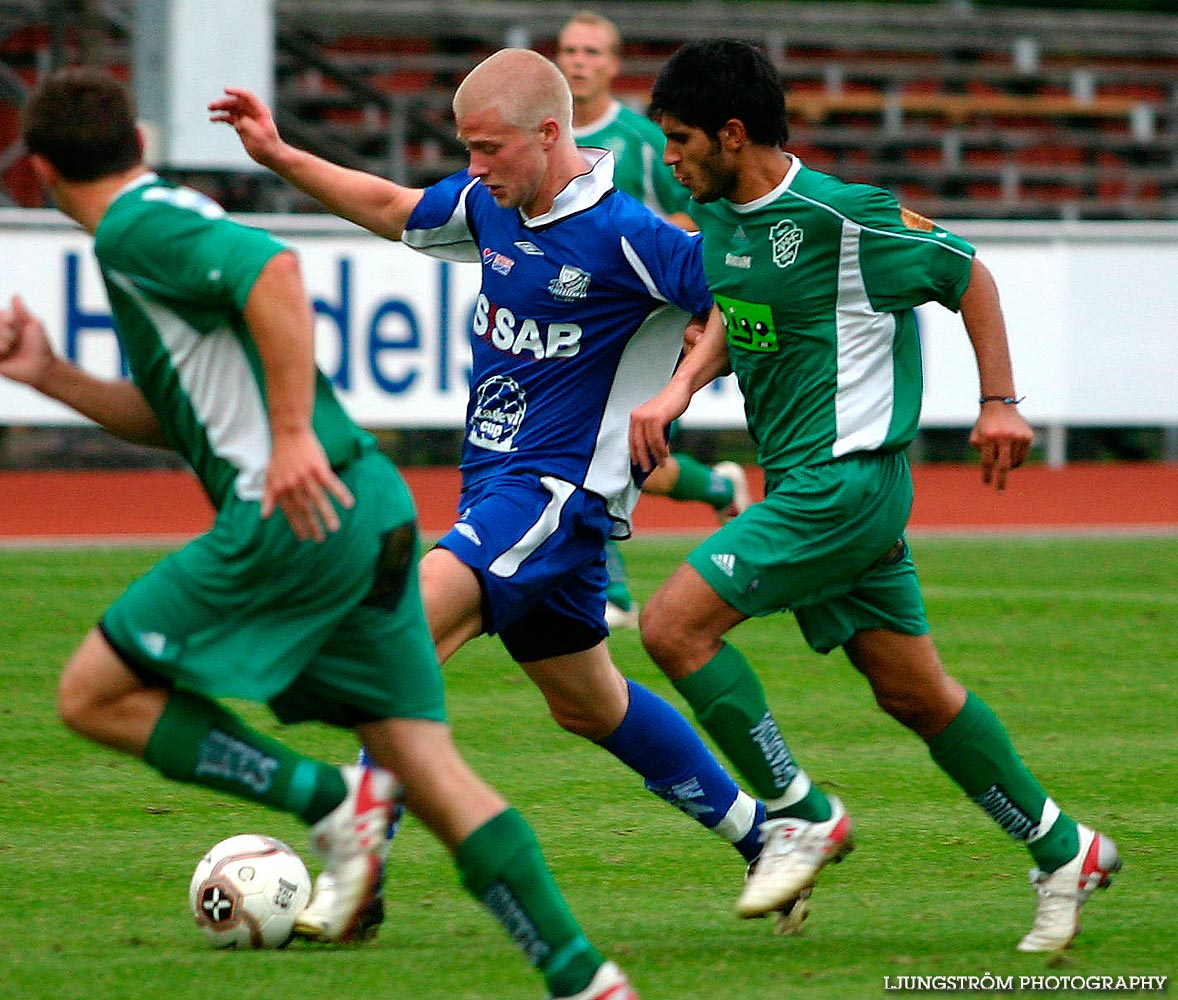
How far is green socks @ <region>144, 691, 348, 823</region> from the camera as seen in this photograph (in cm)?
356

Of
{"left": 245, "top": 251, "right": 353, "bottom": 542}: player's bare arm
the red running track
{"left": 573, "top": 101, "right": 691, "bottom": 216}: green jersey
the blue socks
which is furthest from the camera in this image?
the red running track

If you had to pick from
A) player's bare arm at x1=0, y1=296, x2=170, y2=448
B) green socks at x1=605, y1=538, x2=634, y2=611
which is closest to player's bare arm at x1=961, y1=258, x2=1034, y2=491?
player's bare arm at x1=0, y1=296, x2=170, y2=448

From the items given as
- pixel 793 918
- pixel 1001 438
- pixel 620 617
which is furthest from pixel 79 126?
pixel 620 617

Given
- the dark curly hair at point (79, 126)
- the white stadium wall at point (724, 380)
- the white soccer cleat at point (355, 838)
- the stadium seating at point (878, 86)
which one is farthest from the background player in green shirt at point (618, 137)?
the stadium seating at point (878, 86)

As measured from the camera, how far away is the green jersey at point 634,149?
8969 millimetres

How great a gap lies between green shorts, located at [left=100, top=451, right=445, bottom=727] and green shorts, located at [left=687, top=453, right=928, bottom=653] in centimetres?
104

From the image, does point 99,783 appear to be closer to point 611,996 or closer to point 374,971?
point 374,971

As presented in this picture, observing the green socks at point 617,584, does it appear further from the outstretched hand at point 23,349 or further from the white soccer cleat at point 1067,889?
the outstretched hand at point 23,349

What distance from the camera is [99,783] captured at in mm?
6027

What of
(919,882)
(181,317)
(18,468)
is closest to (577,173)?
(181,317)

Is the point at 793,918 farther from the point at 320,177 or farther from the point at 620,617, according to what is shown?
the point at 620,617

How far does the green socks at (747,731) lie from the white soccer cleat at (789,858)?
36mm

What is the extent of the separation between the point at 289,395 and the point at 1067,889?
2.11 meters

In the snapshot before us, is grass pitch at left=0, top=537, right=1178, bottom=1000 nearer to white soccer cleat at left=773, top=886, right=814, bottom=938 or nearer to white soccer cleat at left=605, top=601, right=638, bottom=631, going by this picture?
white soccer cleat at left=773, top=886, right=814, bottom=938
